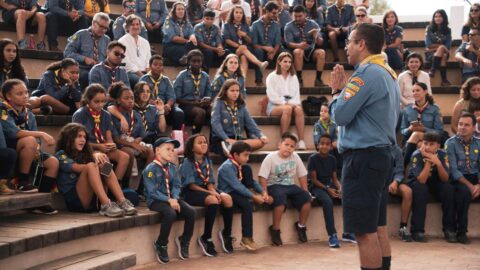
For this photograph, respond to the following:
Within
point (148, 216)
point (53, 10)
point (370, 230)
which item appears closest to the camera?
point (370, 230)

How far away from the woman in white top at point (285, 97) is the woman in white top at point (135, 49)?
5.29 ft

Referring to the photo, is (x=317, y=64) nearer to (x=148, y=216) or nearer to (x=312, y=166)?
(x=312, y=166)

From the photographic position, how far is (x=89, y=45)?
9461mm

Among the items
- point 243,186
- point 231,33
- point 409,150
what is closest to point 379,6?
point 231,33

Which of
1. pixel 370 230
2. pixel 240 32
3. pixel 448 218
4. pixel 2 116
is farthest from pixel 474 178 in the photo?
pixel 2 116

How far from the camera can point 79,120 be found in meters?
7.31

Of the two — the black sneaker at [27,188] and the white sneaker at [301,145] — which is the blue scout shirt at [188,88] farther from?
the black sneaker at [27,188]

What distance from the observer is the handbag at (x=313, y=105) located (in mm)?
10414

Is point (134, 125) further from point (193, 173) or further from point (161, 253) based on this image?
point (161, 253)

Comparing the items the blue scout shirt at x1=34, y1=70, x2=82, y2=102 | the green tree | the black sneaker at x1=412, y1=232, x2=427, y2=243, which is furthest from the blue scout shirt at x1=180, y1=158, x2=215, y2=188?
the green tree

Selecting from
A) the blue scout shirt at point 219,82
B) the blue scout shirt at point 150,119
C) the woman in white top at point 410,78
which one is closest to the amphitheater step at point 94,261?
the blue scout shirt at point 150,119

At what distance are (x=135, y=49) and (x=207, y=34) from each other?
1.41 meters

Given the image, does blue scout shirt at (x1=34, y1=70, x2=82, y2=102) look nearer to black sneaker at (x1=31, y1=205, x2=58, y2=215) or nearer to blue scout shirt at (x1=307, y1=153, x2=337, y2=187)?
black sneaker at (x1=31, y1=205, x2=58, y2=215)

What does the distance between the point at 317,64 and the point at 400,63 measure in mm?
1423
